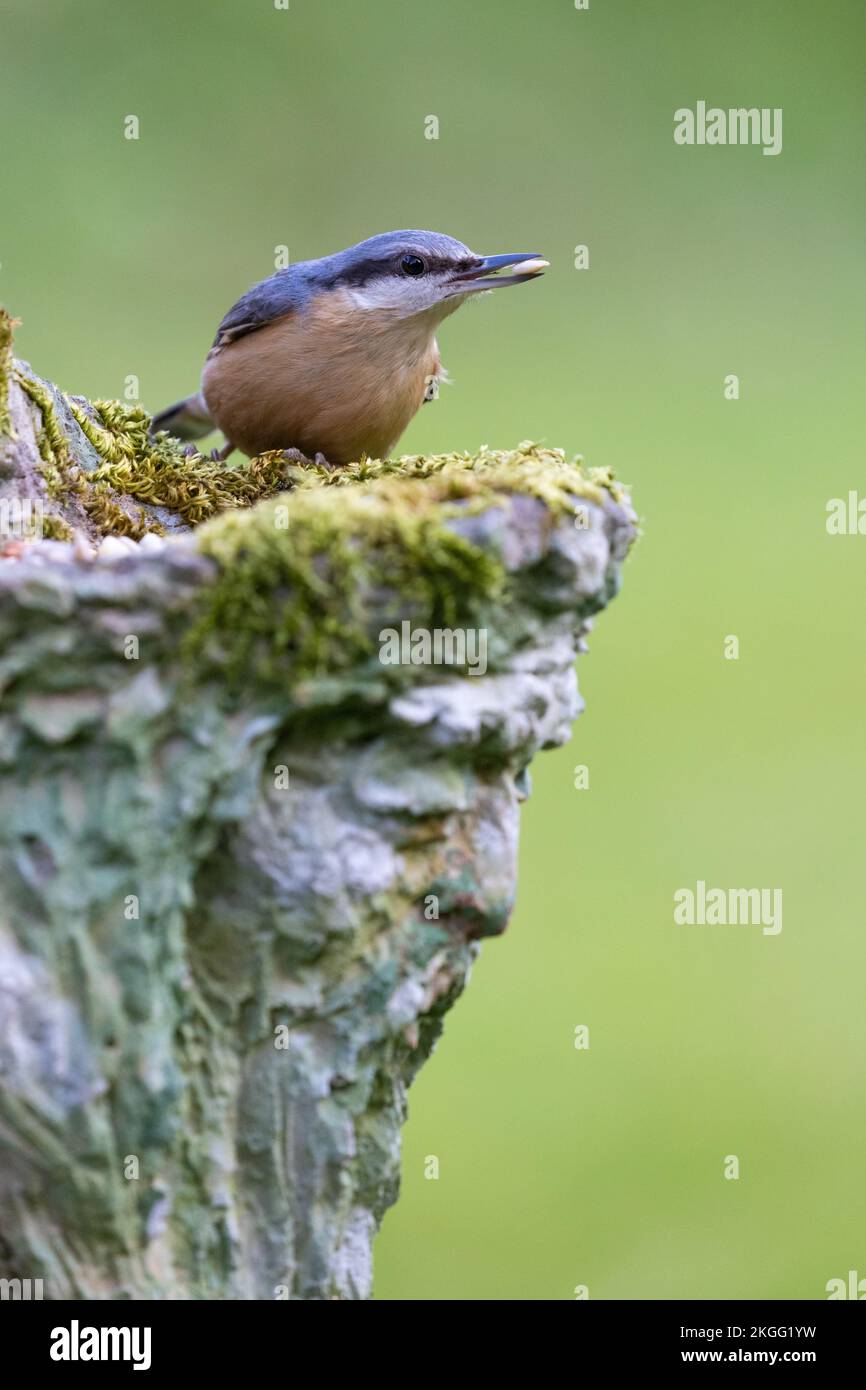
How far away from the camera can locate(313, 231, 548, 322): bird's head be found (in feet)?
9.30

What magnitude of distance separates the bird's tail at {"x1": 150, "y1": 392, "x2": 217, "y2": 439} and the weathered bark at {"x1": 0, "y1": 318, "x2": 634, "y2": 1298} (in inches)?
75.3

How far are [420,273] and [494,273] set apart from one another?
0.15m

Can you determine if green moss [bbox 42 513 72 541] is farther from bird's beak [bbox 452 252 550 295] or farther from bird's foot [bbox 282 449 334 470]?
bird's beak [bbox 452 252 550 295]

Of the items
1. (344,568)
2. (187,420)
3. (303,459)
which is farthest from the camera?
(187,420)

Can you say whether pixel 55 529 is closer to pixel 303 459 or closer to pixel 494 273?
pixel 303 459

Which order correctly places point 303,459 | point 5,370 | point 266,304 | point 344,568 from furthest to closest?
Answer: point 266,304, point 303,459, point 5,370, point 344,568

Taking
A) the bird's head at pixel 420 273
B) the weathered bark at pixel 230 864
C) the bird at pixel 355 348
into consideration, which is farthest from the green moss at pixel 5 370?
the bird's head at pixel 420 273

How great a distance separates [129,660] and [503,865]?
493 mm

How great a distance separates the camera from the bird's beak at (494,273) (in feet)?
9.05

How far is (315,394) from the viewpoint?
281 centimetres

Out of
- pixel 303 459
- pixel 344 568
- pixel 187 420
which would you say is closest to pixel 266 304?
pixel 303 459

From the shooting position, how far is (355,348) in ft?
9.31

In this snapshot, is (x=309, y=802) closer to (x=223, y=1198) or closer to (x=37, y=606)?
(x=37, y=606)
